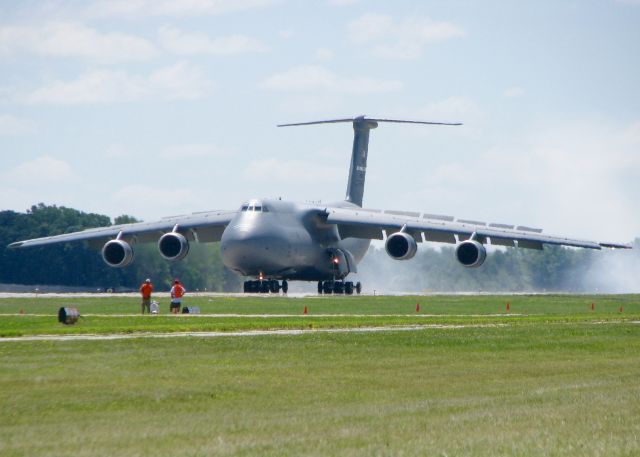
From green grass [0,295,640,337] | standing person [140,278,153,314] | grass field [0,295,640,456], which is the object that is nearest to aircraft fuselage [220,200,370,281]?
green grass [0,295,640,337]

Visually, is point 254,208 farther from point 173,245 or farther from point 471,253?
point 471,253

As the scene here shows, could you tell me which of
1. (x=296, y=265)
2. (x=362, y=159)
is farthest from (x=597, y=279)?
(x=296, y=265)

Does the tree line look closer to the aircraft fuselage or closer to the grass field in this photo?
the aircraft fuselage

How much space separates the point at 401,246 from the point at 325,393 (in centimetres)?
4337

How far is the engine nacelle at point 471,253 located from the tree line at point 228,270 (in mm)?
21236

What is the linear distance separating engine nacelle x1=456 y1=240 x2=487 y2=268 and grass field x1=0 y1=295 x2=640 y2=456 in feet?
86.7

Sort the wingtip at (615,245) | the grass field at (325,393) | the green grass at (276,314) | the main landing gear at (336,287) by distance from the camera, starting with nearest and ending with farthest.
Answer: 1. the grass field at (325,393)
2. the green grass at (276,314)
3. the wingtip at (615,245)
4. the main landing gear at (336,287)

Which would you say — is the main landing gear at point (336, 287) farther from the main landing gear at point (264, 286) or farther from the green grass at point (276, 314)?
the green grass at point (276, 314)

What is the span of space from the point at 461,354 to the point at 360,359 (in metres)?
2.41

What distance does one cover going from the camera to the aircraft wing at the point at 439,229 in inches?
2328

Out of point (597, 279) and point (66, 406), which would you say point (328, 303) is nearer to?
point (66, 406)

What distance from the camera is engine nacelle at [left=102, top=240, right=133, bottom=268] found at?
60.9m

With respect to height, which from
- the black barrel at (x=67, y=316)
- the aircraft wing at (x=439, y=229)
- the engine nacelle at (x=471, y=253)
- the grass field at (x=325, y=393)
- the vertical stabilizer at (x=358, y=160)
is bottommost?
the grass field at (x=325, y=393)

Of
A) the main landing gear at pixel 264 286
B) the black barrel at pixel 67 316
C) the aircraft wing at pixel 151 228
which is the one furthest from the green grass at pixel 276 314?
the aircraft wing at pixel 151 228
